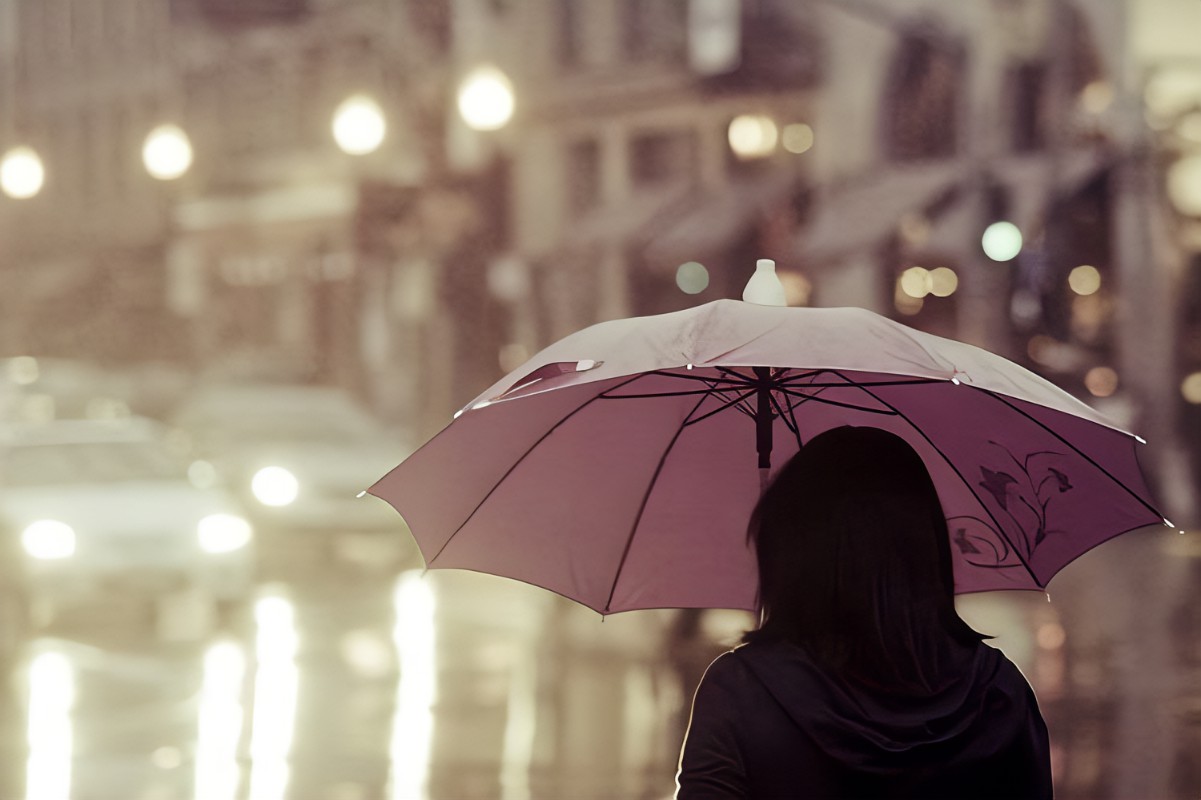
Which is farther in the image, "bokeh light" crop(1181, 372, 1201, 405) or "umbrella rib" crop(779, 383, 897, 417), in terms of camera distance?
"bokeh light" crop(1181, 372, 1201, 405)

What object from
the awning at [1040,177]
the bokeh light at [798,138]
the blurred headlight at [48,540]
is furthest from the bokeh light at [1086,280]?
the blurred headlight at [48,540]

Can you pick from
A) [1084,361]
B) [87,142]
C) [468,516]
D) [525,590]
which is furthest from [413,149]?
[468,516]

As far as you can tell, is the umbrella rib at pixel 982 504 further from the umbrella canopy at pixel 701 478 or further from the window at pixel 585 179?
Result: the window at pixel 585 179

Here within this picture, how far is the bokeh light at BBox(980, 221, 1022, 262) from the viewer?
24.6 m

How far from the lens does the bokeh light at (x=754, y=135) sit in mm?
26125

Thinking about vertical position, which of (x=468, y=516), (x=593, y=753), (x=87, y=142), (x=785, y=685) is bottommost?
(x=593, y=753)

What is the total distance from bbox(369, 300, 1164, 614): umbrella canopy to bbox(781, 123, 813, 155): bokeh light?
2348cm

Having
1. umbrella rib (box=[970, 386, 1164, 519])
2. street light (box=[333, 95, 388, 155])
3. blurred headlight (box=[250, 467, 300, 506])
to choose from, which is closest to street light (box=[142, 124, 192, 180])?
street light (box=[333, 95, 388, 155])

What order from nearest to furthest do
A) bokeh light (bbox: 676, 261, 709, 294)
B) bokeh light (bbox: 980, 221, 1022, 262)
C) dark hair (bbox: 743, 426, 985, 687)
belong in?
dark hair (bbox: 743, 426, 985, 687)
bokeh light (bbox: 980, 221, 1022, 262)
bokeh light (bbox: 676, 261, 709, 294)

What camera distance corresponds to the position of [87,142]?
32969 mm

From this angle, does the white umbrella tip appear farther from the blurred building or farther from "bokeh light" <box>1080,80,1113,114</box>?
"bokeh light" <box>1080,80,1113,114</box>

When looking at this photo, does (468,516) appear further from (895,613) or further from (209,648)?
(209,648)

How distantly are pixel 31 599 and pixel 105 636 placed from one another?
26.2 inches

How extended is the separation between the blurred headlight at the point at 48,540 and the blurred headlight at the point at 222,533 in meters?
0.99
